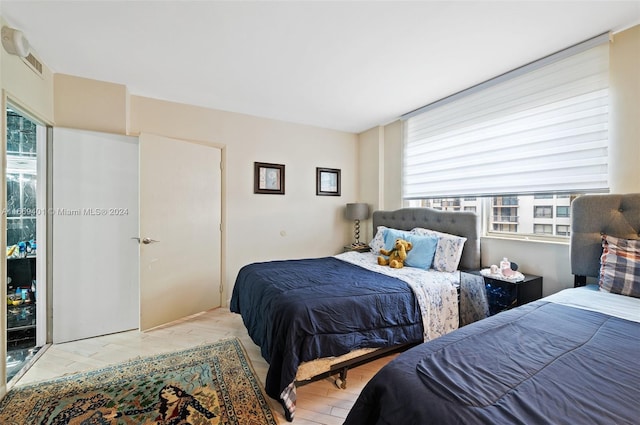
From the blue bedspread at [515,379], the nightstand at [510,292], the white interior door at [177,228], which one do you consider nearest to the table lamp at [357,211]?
the white interior door at [177,228]

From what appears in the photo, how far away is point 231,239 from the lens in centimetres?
348

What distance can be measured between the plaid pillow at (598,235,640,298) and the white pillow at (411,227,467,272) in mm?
1036

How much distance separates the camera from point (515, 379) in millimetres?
875

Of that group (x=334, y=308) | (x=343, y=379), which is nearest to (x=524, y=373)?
(x=334, y=308)

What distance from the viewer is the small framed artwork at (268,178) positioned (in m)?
3.64

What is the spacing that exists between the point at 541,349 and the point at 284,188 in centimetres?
324

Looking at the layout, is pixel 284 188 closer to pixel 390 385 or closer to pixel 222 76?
pixel 222 76

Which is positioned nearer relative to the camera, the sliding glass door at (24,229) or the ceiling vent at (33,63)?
the ceiling vent at (33,63)

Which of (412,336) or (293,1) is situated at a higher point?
(293,1)

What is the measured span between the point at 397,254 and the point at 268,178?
78.8 inches

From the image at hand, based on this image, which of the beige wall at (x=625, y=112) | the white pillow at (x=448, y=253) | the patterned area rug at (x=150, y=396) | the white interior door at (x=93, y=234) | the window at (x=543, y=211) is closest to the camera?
the patterned area rug at (x=150, y=396)

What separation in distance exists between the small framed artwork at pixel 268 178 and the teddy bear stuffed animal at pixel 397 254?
1736 millimetres

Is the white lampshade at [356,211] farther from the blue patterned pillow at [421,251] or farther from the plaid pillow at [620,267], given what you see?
the plaid pillow at [620,267]

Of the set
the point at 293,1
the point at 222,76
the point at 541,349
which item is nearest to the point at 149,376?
the point at 541,349
